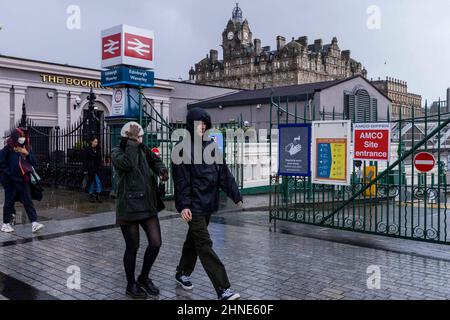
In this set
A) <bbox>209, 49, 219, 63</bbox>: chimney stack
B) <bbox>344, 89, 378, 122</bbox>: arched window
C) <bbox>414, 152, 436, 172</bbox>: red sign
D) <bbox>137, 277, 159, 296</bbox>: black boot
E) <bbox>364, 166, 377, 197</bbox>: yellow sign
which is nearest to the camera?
<bbox>137, 277, 159, 296</bbox>: black boot

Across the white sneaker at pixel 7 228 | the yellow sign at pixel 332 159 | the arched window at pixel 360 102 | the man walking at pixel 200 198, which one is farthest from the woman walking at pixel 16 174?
the arched window at pixel 360 102

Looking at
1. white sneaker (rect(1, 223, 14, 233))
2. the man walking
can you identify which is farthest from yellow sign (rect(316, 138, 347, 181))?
white sneaker (rect(1, 223, 14, 233))

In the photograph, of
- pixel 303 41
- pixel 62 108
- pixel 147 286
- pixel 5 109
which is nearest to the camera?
pixel 147 286

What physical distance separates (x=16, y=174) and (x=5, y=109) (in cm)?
1605

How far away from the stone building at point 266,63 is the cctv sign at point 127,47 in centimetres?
7524

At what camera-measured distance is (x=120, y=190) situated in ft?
16.3

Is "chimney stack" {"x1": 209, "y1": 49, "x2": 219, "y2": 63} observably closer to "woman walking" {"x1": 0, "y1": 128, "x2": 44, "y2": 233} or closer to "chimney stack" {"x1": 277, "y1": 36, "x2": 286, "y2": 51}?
"chimney stack" {"x1": 277, "y1": 36, "x2": 286, "y2": 51}

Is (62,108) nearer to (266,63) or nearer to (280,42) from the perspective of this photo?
(266,63)

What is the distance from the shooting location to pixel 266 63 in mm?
95562

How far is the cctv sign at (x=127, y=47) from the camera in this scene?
1138 centimetres

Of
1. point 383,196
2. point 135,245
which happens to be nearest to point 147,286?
point 135,245

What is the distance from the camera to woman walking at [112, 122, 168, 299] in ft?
15.9

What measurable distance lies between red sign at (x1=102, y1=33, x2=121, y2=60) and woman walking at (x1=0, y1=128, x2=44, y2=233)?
4.08 m

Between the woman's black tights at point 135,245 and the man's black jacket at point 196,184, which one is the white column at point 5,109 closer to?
the woman's black tights at point 135,245
